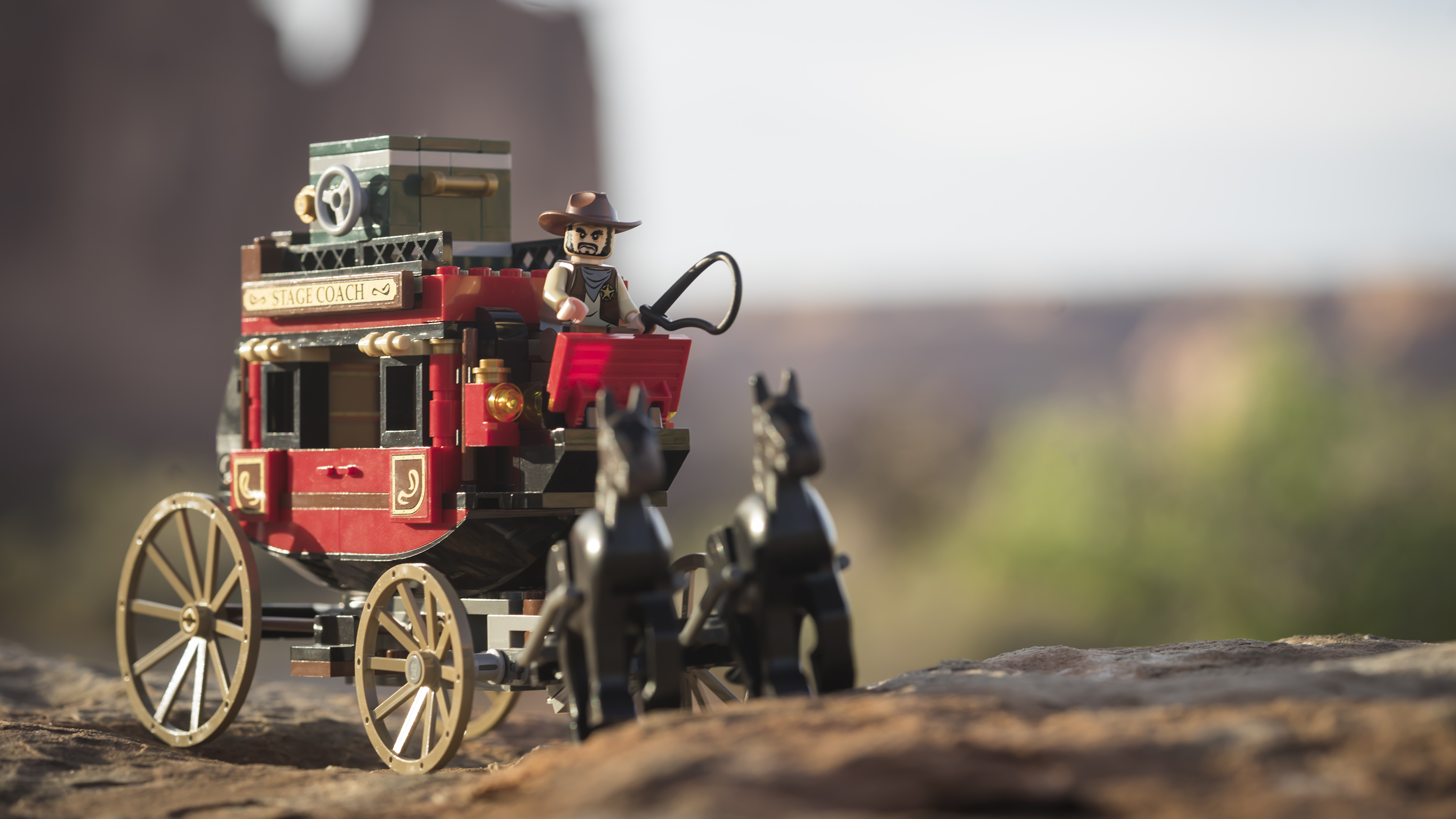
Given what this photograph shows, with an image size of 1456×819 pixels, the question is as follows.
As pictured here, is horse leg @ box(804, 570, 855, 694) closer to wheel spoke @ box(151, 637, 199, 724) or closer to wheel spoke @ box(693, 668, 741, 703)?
wheel spoke @ box(693, 668, 741, 703)

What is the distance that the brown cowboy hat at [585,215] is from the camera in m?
6.91

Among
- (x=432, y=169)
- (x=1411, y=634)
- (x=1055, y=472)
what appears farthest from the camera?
(x=1055, y=472)

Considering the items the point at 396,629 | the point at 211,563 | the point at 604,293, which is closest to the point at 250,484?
the point at 211,563

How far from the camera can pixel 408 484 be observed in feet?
23.1

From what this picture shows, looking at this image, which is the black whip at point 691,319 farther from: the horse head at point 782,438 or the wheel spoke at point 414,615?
the wheel spoke at point 414,615

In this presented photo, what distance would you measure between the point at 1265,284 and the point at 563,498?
50856mm

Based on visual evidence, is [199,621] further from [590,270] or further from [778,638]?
[778,638]

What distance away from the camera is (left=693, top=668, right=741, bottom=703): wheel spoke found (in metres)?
7.54

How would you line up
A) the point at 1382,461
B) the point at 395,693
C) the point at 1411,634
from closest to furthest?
the point at 395,693 < the point at 1411,634 < the point at 1382,461

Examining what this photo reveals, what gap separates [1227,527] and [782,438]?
70.0 ft

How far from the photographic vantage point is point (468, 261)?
25.6 feet

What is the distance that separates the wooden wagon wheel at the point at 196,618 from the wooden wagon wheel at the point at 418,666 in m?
0.83

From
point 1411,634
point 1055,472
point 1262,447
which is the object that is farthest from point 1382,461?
point 1055,472

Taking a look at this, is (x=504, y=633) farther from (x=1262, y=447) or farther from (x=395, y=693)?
(x=1262, y=447)
